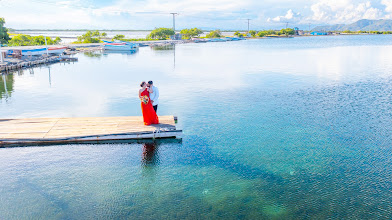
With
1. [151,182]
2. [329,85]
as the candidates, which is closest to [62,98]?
[151,182]

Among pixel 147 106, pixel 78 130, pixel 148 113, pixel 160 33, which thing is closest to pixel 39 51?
pixel 78 130

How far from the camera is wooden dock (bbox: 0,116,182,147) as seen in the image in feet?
51.2

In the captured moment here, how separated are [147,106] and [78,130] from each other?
13.6 feet

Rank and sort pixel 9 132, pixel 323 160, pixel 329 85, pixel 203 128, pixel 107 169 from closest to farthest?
pixel 107 169
pixel 323 160
pixel 9 132
pixel 203 128
pixel 329 85

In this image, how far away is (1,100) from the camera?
2734 centimetres

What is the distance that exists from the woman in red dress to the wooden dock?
1.31 feet

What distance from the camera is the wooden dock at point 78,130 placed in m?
15.6

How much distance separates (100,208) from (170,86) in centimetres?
2428

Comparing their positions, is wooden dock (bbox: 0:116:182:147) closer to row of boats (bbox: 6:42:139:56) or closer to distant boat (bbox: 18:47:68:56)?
row of boats (bbox: 6:42:139:56)

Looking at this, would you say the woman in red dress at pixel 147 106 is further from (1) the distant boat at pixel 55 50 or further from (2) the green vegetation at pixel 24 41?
(2) the green vegetation at pixel 24 41

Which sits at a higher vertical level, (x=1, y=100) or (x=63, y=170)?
(x=1, y=100)

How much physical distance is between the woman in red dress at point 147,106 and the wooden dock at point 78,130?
398 mm

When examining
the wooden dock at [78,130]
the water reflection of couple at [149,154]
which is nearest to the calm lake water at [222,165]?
the water reflection of couple at [149,154]

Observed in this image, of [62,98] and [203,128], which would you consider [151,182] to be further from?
[62,98]
